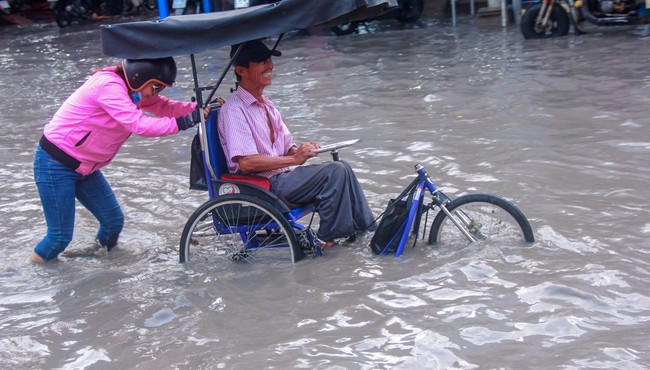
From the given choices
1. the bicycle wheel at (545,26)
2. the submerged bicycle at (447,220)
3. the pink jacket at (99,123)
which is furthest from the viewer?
the bicycle wheel at (545,26)

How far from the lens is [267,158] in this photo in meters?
4.96

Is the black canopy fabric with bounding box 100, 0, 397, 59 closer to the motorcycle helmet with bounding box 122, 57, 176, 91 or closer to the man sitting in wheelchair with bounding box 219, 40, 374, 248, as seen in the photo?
the motorcycle helmet with bounding box 122, 57, 176, 91

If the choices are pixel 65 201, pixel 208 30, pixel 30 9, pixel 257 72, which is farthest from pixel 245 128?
pixel 30 9

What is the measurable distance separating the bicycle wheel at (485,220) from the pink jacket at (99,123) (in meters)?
1.71

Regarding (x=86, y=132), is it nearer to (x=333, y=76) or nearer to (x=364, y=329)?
(x=364, y=329)

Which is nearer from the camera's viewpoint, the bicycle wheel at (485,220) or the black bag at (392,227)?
the bicycle wheel at (485,220)

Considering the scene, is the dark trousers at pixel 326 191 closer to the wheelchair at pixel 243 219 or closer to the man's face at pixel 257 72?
the wheelchair at pixel 243 219

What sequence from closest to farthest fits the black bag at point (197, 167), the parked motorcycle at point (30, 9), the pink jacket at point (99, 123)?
the pink jacket at point (99, 123)
the black bag at point (197, 167)
the parked motorcycle at point (30, 9)

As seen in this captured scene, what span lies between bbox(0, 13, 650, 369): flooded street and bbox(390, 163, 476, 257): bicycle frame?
0.41 ft

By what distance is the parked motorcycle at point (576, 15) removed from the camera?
11367 millimetres

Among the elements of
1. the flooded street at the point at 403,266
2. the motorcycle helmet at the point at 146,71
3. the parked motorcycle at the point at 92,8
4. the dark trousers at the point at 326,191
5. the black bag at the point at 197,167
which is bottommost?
the flooded street at the point at 403,266

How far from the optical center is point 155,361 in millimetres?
3963

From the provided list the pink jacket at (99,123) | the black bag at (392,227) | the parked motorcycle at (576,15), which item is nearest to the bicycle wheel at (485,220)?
the black bag at (392,227)

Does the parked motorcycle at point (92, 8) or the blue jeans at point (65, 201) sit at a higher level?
the parked motorcycle at point (92, 8)
